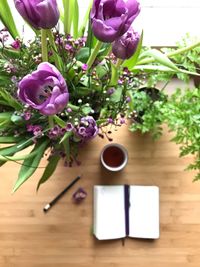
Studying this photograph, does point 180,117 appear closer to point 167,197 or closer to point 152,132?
point 152,132

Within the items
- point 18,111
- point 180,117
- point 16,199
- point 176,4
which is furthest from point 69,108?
point 176,4

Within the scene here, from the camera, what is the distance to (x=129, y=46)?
0.77 metres

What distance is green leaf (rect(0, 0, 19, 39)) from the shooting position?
83 centimetres

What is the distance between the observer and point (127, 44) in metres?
0.77

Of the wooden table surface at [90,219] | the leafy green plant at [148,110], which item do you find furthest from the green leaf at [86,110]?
the wooden table surface at [90,219]

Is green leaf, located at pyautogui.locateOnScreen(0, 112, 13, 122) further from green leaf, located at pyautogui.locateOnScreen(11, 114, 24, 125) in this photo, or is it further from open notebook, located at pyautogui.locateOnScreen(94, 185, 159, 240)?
open notebook, located at pyautogui.locateOnScreen(94, 185, 159, 240)

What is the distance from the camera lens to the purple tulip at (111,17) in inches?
27.0

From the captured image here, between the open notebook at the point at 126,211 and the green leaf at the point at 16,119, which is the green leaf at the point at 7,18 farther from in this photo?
the open notebook at the point at 126,211

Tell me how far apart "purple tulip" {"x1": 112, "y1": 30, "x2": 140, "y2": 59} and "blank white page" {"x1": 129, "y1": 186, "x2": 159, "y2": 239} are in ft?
1.62

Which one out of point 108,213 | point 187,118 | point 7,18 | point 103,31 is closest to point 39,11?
point 103,31

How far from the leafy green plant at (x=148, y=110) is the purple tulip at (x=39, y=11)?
0.43 meters

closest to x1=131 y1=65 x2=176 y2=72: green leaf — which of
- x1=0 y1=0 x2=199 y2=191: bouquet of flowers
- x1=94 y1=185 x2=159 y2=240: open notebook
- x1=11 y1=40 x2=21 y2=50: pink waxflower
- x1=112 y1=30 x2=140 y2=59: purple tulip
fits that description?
x1=0 y1=0 x2=199 y2=191: bouquet of flowers

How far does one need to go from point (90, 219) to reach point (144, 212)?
14cm

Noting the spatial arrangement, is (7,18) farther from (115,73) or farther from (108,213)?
(108,213)
